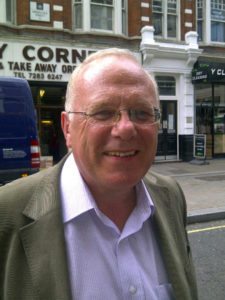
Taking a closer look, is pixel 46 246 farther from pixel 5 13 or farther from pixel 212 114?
pixel 212 114

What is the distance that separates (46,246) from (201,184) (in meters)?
8.28

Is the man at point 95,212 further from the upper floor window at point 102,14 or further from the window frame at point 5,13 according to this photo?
the upper floor window at point 102,14

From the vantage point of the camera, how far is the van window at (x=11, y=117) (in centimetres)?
586

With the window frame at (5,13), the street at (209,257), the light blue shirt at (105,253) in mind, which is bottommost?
the street at (209,257)

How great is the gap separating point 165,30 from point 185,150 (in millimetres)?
5536

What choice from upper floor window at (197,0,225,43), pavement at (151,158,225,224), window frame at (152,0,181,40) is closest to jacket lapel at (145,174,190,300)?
pavement at (151,158,225,224)

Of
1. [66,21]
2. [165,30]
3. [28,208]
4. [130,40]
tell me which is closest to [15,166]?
[28,208]

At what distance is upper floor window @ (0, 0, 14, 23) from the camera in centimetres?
1083

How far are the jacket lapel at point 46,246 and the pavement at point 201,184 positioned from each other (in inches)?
200

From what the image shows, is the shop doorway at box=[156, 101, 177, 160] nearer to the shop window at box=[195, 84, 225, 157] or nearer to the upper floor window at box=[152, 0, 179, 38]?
the shop window at box=[195, 84, 225, 157]

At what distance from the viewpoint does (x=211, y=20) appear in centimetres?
1438

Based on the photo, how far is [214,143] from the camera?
14.5 m

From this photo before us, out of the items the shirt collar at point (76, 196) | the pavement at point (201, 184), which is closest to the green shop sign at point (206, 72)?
the pavement at point (201, 184)

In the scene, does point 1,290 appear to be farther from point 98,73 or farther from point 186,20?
point 186,20
